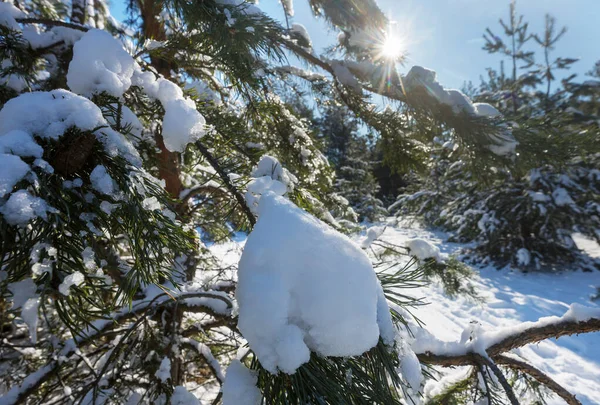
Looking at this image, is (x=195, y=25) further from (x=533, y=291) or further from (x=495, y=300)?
(x=533, y=291)

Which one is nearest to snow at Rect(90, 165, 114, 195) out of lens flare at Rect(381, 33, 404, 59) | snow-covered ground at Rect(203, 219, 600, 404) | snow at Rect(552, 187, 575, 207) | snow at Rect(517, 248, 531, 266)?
snow-covered ground at Rect(203, 219, 600, 404)

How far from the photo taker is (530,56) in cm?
871

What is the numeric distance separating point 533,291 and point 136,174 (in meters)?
7.33

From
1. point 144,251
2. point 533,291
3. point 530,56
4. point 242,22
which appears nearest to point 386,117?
point 242,22

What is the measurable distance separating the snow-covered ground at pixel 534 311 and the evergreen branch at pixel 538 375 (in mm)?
513

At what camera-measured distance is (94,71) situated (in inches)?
30.7

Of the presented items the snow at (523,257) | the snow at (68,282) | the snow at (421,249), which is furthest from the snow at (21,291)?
the snow at (523,257)

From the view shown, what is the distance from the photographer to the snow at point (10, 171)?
1.40 feet

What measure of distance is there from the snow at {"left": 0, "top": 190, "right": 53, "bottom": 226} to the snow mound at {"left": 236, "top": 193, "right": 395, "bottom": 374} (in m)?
0.32

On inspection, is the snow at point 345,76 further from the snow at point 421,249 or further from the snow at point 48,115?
the snow at point 48,115

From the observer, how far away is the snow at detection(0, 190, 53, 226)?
1.40 feet

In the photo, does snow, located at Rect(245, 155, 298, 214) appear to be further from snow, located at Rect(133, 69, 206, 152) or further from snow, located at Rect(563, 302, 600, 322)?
snow, located at Rect(563, 302, 600, 322)

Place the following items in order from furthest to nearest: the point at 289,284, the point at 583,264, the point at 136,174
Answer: the point at 583,264, the point at 136,174, the point at 289,284

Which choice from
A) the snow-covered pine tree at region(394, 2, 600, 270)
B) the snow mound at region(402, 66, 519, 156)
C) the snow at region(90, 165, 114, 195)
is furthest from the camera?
the snow-covered pine tree at region(394, 2, 600, 270)
